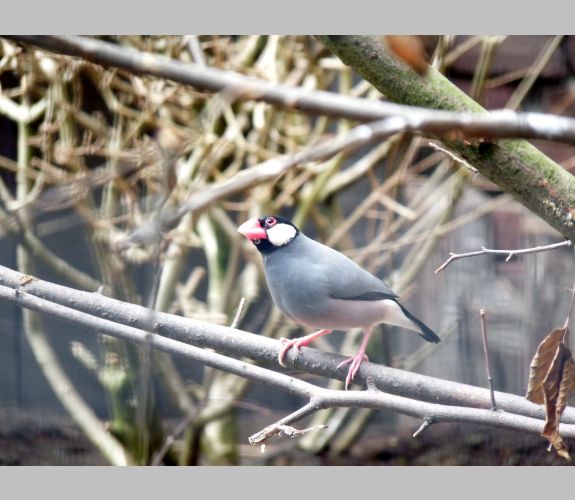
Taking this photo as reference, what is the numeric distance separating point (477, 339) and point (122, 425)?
1.50 ft

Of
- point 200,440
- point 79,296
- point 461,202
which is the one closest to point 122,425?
point 200,440

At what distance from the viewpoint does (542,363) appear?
61cm

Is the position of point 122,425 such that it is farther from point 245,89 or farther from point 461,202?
point 245,89

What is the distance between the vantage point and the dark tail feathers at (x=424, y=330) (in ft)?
2.69

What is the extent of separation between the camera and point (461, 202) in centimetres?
106

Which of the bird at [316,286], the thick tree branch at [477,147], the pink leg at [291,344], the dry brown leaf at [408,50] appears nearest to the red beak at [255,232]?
the bird at [316,286]

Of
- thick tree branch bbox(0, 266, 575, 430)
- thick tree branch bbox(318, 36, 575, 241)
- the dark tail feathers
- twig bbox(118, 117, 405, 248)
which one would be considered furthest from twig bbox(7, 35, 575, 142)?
the dark tail feathers

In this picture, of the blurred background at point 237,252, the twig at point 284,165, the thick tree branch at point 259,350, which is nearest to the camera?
the twig at point 284,165

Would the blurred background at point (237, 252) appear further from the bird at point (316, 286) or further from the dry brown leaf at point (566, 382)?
the dry brown leaf at point (566, 382)

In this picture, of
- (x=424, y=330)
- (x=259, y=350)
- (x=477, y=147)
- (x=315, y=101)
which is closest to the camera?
(x=315, y=101)

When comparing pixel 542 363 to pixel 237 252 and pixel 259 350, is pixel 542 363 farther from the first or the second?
pixel 237 252

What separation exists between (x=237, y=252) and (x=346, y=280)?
0.97ft

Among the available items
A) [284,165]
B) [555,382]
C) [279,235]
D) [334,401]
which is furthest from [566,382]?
[284,165]

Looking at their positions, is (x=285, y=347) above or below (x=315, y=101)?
below
